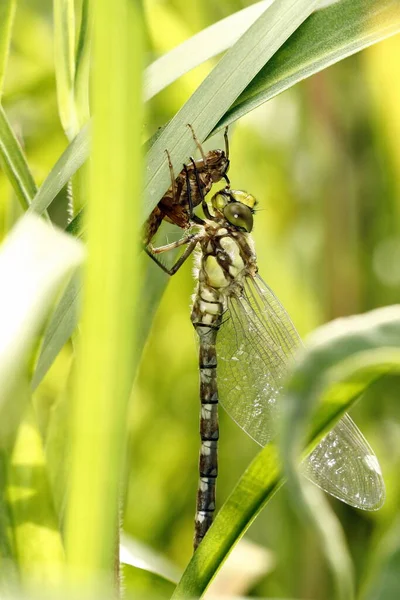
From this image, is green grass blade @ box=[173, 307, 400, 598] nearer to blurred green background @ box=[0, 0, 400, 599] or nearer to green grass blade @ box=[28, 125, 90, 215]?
green grass blade @ box=[28, 125, 90, 215]

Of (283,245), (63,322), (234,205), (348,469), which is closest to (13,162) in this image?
(63,322)

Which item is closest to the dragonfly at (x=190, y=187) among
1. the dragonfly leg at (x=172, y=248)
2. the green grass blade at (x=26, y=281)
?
the dragonfly leg at (x=172, y=248)

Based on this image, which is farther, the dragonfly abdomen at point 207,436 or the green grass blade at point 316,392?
the dragonfly abdomen at point 207,436

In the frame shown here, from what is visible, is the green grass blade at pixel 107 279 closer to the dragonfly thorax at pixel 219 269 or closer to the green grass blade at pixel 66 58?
the green grass blade at pixel 66 58

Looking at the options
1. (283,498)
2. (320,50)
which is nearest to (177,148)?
(320,50)

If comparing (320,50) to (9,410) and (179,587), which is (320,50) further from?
(179,587)

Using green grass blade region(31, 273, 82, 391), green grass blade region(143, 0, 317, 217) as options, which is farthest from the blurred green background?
green grass blade region(31, 273, 82, 391)
